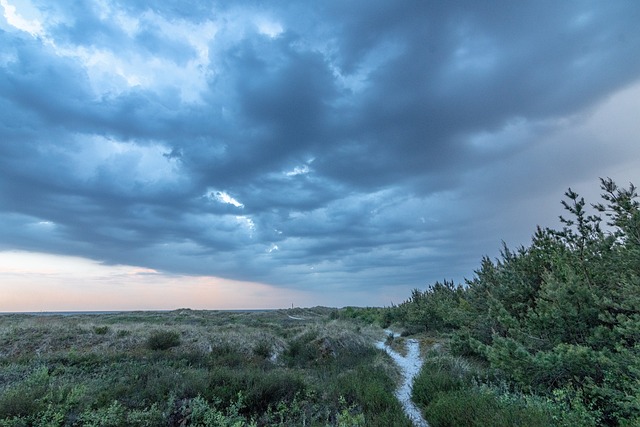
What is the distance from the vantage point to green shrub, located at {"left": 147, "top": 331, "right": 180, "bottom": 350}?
53.4 ft

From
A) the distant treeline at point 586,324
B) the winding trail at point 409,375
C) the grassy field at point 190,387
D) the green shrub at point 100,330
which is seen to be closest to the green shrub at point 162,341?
the grassy field at point 190,387

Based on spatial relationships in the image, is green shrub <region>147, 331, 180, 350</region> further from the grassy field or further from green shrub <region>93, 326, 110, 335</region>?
green shrub <region>93, 326, 110, 335</region>

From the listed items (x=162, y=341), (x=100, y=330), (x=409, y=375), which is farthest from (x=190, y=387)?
(x=100, y=330)

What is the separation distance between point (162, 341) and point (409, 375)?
12.9 meters

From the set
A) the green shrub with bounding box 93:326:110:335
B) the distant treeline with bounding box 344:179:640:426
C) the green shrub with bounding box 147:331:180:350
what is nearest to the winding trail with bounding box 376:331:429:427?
the distant treeline with bounding box 344:179:640:426

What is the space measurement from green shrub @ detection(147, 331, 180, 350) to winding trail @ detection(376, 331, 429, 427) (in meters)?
11.9

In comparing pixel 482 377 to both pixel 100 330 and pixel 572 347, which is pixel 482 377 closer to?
pixel 572 347

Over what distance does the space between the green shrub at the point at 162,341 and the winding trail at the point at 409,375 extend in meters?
11.9

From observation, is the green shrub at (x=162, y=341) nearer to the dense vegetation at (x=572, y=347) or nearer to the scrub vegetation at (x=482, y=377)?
the scrub vegetation at (x=482, y=377)

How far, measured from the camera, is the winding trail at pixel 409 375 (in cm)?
766

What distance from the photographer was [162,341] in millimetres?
16469

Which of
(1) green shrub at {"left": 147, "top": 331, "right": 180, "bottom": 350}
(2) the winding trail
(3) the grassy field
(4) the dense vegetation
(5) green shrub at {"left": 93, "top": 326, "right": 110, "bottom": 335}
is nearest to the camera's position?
(4) the dense vegetation

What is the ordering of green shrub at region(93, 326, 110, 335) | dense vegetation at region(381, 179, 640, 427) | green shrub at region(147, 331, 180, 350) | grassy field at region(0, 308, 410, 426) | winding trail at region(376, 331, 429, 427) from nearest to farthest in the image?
1. dense vegetation at region(381, 179, 640, 427)
2. grassy field at region(0, 308, 410, 426)
3. winding trail at region(376, 331, 429, 427)
4. green shrub at region(147, 331, 180, 350)
5. green shrub at region(93, 326, 110, 335)

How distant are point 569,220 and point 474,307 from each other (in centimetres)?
724
